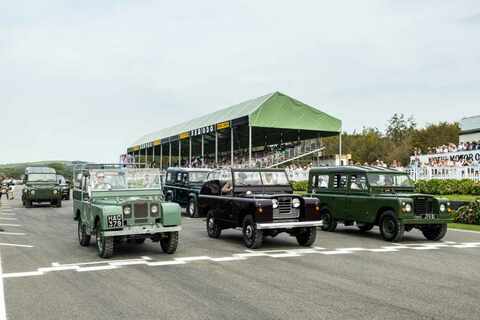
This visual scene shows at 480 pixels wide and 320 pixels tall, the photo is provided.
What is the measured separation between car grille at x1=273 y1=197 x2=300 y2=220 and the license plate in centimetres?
362

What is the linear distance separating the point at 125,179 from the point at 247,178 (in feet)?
10.9

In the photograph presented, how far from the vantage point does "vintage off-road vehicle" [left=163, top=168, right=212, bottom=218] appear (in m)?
22.3

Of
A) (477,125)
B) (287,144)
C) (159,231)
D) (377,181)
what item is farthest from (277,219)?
(477,125)

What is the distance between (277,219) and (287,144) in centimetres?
4057

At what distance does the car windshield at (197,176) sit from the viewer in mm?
23062

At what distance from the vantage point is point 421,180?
27.3 meters

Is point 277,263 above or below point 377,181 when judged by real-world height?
below

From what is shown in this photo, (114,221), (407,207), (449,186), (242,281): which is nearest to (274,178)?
(407,207)

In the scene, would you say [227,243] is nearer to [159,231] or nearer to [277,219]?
[277,219]

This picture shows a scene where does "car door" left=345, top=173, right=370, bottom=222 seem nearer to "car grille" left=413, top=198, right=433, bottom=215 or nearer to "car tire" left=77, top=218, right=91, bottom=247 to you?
"car grille" left=413, top=198, right=433, bottom=215

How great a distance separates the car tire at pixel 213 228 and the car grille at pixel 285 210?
2.66m

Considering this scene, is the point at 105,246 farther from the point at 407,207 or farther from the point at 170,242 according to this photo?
the point at 407,207

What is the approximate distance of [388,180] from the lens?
15.1 metres

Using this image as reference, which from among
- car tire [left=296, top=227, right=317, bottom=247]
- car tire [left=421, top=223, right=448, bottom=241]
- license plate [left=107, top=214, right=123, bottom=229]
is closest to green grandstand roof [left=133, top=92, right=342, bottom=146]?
car tire [left=421, top=223, right=448, bottom=241]
